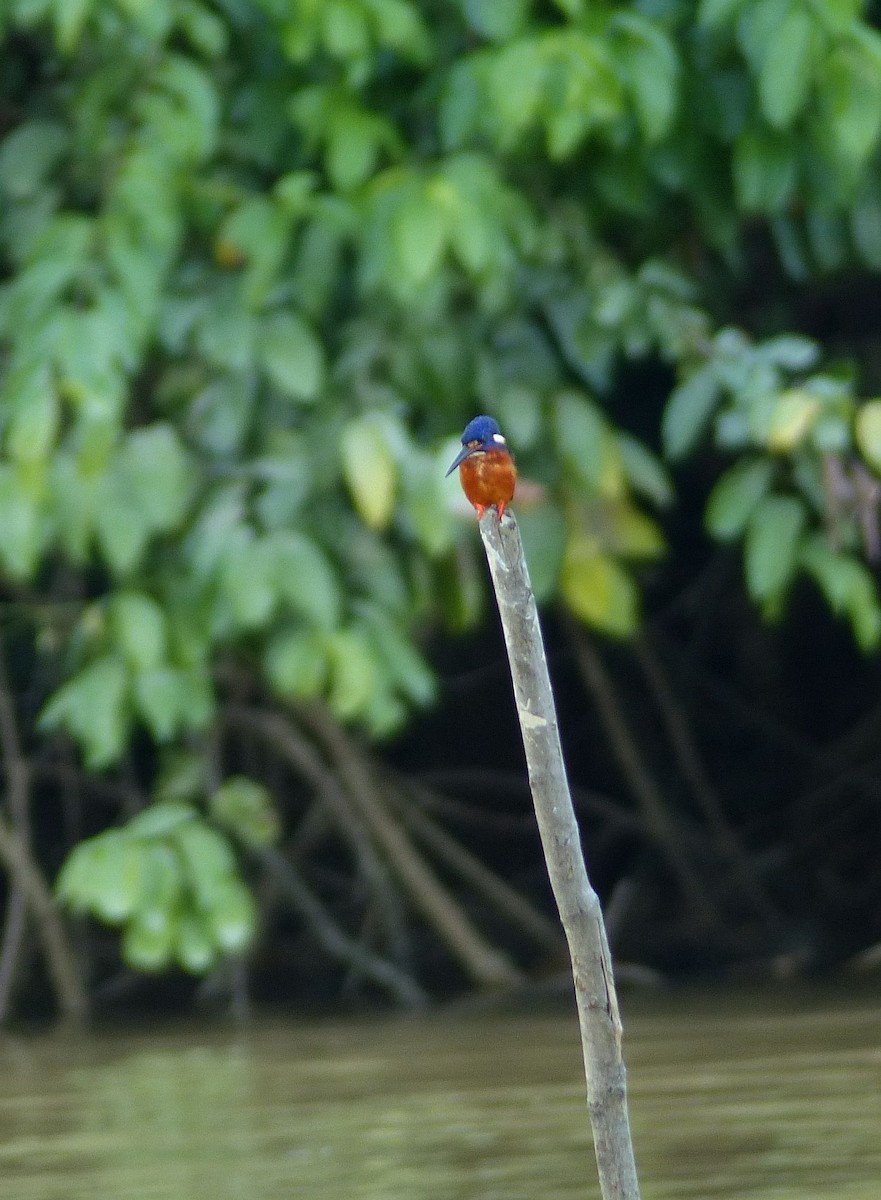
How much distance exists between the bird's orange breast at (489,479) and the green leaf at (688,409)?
190cm

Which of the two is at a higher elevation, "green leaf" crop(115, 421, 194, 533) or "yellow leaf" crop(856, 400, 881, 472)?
"green leaf" crop(115, 421, 194, 533)

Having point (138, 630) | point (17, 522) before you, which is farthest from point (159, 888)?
point (17, 522)

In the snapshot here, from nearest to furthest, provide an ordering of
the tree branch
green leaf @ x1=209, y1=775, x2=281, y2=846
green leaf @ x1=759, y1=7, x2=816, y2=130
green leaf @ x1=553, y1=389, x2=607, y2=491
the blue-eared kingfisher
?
the blue-eared kingfisher → green leaf @ x1=759, y1=7, x2=816, y2=130 → green leaf @ x1=553, y1=389, x2=607, y2=491 → green leaf @ x1=209, y1=775, x2=281, y2=846 → the tree branch

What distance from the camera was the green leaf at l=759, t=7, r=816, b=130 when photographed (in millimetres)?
3266

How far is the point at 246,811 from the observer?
4.18 meters

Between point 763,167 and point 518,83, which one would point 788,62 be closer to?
point 763,167

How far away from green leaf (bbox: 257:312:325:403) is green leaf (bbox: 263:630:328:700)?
400 millimetres

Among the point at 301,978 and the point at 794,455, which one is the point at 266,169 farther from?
the point at 301,978

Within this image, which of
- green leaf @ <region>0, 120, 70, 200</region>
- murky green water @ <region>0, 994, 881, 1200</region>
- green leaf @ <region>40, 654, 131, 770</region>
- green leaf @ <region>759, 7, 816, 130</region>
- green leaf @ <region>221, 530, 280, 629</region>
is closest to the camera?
murky green water @ <region>0, 994, 881, 1200</region>

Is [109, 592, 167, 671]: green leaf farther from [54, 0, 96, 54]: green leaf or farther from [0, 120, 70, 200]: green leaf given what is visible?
[54, 0, 96, 54]: green leaf

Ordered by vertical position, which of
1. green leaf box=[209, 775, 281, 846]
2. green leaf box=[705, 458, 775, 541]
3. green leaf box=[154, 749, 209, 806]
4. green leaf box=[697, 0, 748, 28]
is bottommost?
green leaf box=[209, 775, 281, 846]

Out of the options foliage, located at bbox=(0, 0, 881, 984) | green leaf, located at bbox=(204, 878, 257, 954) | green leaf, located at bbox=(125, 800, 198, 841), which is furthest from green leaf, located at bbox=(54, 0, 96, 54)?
green leaf, located at bbox=(204, 878, 257, 954)

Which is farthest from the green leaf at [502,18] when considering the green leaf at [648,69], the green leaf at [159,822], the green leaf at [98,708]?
the green leaf at [159,822]

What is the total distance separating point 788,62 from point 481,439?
1.76 m
